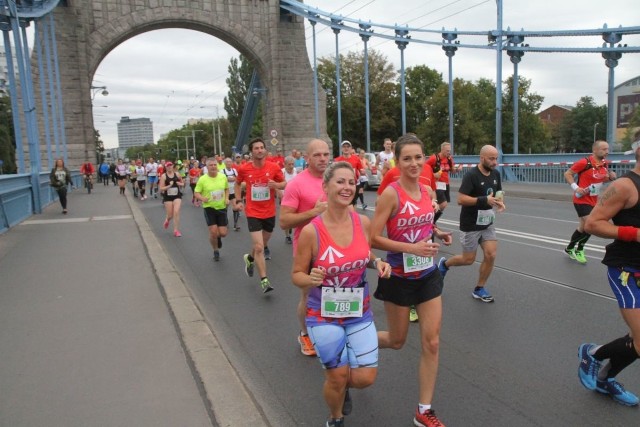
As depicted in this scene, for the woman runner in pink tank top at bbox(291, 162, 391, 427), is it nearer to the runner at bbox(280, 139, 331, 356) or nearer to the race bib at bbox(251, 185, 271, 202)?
the runner at bbox(280, 139, 331, 356)

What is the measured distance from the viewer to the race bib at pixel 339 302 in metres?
3.09

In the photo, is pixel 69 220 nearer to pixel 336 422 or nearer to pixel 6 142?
pixel 336 422

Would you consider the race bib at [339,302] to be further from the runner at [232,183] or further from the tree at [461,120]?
the tree at [461,120]

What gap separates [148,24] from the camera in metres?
36.2

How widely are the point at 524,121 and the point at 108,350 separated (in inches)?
2551

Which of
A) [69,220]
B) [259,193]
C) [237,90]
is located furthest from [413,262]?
[237,90]

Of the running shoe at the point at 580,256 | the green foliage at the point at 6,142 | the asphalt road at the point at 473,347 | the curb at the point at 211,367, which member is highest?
the green foliage at the point at 6,142

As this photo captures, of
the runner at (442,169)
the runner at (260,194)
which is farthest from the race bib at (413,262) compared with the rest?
the runner at (442,169)

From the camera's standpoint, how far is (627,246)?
3.35 meters

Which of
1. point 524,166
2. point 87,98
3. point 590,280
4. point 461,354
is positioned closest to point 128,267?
point 461,354

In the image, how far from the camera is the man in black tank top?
3.22m

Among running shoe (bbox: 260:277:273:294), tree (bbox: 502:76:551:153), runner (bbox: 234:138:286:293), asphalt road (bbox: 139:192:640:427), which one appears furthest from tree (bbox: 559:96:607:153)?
running shoe (bbox: 260:277:273:294)

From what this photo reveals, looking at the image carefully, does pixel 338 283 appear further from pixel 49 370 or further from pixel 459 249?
pixel 459 249

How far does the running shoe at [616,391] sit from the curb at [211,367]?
2238mm
